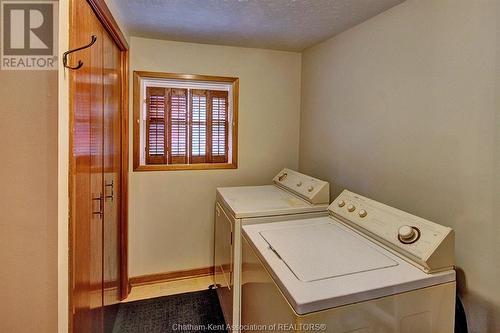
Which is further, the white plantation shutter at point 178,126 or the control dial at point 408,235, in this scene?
the white plantation shutter at point 178,126

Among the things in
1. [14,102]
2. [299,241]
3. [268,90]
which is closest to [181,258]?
[299,241]

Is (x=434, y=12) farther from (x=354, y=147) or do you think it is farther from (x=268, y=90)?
(x=268, y=90)

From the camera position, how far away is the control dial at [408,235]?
49.2 inches

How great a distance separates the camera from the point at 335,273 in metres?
1.12

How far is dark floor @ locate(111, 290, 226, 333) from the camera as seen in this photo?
6.66 feet

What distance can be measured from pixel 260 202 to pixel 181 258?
3.77 feet

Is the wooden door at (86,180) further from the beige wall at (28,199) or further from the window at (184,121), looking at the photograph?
the window at (184,121)

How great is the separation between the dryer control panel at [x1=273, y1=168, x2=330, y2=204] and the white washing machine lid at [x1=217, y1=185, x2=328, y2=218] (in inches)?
1.6

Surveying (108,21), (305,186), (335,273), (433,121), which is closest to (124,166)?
(108,21)

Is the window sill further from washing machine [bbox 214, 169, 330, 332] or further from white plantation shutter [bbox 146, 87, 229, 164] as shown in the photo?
washing machine [bbox 214, 169, 330, 332]

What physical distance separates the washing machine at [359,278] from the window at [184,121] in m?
1.35

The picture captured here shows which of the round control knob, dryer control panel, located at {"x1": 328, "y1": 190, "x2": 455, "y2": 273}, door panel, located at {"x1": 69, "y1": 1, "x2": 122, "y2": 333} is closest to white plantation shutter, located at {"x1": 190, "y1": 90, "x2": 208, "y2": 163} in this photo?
door panel, located at {"x1": 69, "y1": 1, "x2": 122, "y2": 333}

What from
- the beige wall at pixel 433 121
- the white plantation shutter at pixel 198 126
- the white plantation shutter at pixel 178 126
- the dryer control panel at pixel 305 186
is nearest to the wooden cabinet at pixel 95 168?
the white plantation shutter at pixel 178 126

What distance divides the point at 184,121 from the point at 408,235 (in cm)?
204
